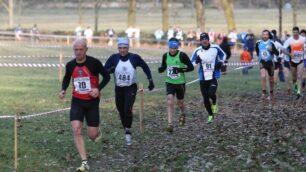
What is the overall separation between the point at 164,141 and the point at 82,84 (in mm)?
3342

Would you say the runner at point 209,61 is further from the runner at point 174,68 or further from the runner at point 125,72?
the runner at point 125,72

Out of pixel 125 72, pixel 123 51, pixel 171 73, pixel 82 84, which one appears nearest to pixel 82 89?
pixel 82 84

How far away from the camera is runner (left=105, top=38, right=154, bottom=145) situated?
1440 cm

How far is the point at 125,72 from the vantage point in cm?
1440

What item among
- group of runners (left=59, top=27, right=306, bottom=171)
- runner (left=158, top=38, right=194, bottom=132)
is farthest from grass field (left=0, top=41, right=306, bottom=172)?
runner (left=158, top=38, right=194, bottom=132)

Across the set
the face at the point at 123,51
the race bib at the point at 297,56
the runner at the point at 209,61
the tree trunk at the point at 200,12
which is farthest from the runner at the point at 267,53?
the tree trunk at the point at 200,12

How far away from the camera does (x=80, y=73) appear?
1199 cm

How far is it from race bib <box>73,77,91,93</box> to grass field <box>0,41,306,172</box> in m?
1.22

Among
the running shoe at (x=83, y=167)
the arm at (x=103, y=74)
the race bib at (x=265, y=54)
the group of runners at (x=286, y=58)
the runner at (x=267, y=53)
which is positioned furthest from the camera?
the race bib at (x=265, y=54)

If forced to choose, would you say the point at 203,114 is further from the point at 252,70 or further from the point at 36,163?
the point at 252,70

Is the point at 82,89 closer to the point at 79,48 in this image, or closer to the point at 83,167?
the point at 79,48

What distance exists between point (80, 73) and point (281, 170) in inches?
132

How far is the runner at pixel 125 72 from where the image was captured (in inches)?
567

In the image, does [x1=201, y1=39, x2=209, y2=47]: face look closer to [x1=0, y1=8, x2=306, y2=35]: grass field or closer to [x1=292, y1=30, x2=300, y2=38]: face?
[x1=292, y1=30, x2=300, y2=38]: face
